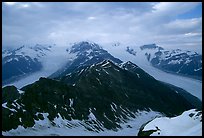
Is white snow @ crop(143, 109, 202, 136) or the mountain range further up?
white snow @ crop(143, 109, 202, 136)

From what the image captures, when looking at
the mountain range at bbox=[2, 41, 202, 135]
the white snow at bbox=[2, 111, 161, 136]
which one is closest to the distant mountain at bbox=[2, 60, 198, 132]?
the mountain range at bbox=[2, 41, 202, 135]

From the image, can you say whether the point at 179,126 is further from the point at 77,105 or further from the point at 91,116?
the point at 77,105

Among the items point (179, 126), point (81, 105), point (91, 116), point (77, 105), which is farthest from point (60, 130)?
point (179, 126)

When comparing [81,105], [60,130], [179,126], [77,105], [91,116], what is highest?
[179,126]

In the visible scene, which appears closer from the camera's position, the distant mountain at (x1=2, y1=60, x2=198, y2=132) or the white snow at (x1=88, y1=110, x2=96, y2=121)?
the distant mountain at (x1=2, y1=60, x2=198, y2=132)

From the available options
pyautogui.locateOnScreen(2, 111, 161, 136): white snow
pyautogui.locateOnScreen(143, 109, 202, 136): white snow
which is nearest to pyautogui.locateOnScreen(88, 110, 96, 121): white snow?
pyautogui.locateOnScreen(2, 111, 161, 136): white snow

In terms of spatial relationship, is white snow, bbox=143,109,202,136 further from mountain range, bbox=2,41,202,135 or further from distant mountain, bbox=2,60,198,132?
distant mountain, bbox=2,60,198,132

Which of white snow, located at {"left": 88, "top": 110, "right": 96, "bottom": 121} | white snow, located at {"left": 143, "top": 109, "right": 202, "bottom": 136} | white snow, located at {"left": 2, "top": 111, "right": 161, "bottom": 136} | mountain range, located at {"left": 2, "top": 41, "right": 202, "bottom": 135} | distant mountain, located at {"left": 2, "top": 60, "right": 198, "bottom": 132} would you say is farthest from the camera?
white snow, located at {"left": 88, "top": 110, "right": 96, "bottom": 121}

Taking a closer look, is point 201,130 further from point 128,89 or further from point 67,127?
point 128,89

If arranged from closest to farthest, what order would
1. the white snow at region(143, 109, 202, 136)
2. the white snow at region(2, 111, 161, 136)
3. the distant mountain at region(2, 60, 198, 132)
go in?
the white snow at region(143, 109, 202, 136)
the white snow at region(2, 111, 161, 136)
the distant mountain at region(2, 60, 198, 132)

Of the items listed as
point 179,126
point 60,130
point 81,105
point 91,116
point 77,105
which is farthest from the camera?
point 81,105

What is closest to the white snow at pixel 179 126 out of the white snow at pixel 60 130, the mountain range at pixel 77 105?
the white snow at pixel 60 130

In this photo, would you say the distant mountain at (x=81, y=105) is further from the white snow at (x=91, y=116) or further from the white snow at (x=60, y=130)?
the white snow at (x=60, y=130)
